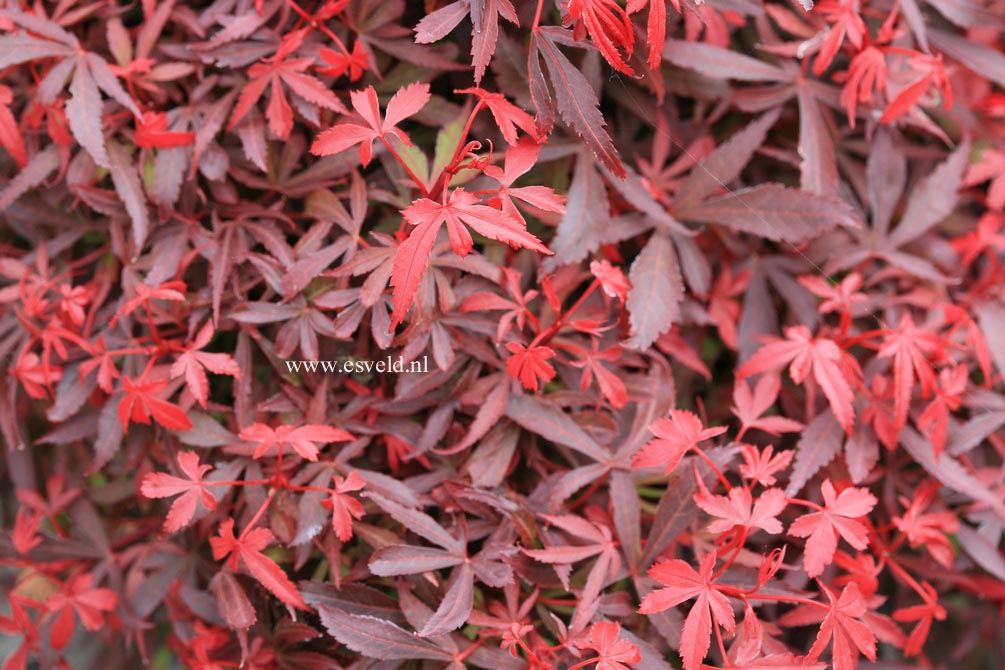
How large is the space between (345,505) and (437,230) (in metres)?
0.29

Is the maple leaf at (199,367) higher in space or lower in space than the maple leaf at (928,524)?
higher

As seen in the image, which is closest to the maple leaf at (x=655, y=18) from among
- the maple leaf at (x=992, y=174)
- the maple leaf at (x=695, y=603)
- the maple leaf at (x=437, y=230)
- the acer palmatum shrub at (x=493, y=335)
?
the acer palmatum shrub at (x=493, y=335)

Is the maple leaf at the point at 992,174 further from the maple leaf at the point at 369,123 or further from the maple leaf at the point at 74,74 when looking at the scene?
the maple leaf at the point at 74,74

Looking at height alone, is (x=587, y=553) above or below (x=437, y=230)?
below

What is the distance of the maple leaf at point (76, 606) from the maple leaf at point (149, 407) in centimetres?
25

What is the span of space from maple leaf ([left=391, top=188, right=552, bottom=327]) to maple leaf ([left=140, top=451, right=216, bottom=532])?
0.27 meters

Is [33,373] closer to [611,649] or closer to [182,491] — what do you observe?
Answer: [182,491]

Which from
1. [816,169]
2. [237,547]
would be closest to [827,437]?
[816,169]

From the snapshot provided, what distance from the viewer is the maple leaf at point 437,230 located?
652 mm

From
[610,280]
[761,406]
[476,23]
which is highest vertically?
[476,23]

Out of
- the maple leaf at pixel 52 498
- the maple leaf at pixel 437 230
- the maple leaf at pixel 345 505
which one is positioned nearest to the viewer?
the maple leaf at pixel 437 230

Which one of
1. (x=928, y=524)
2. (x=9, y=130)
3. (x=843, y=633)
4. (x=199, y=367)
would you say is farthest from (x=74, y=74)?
(x=928, y=524)

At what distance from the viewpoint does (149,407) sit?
2.61 ft

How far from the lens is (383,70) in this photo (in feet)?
2.99
